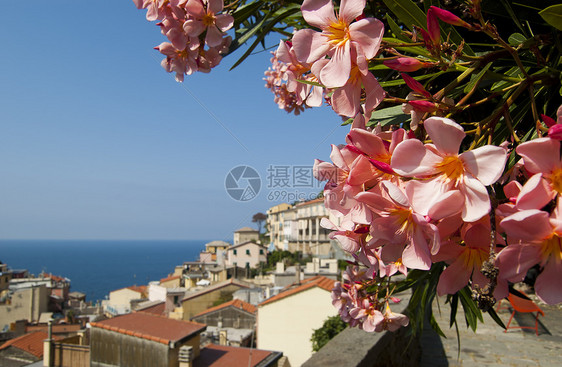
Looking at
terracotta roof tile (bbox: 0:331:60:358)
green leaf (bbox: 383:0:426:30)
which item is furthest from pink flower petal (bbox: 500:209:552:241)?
terracotta roof tile (bbox: 0:331:60:358)

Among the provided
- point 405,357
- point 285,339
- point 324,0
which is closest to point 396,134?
point 324,0

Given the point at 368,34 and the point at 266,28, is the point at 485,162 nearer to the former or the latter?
the point at 368,34

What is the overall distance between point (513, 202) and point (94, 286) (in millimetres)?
110529

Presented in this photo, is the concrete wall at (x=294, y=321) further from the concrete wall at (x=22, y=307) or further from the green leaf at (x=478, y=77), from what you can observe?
the concrete wall at (x=22, y=307)

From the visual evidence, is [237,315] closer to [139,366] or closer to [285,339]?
[285,339]

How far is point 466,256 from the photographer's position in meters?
0.60

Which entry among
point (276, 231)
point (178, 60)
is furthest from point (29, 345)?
point (178, 60)

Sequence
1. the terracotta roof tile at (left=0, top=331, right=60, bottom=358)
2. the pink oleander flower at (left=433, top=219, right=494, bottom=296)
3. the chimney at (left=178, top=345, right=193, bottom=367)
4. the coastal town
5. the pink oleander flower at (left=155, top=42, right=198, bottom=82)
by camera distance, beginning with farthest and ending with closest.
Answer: the terracotta roof tile at (left=0, top=331, right=60, bottom=358) < the coastal town < the chimney at (left=178, top=345, right=193, bottom=367) < the pink oleander flower at (left=155, top=42, right=198, bottom=82) < the pink oleander flower at (left=433, top=219, right=494, bottom=296)

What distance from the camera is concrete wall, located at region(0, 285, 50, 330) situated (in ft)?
115

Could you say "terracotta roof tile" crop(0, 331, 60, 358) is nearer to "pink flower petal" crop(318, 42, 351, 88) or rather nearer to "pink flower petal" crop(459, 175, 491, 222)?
"pink flower petal" crop(318, 42, 351, 88)

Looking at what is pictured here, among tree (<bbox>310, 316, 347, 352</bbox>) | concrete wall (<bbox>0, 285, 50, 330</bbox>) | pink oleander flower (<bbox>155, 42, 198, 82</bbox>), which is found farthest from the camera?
concrete wall (<bbox>0, 285, 50, 330</bbox>)

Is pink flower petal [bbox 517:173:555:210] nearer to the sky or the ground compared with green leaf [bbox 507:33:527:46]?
nearer to the ground

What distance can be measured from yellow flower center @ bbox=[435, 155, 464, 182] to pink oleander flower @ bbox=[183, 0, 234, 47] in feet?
2.19

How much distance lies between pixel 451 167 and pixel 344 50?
0.74 feet
